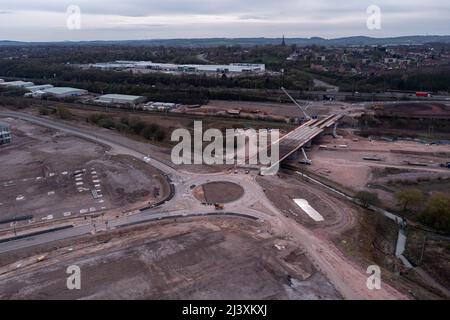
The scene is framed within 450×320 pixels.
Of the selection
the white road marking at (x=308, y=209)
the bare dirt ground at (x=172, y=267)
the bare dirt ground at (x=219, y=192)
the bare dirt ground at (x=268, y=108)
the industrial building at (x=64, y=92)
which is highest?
the industrial building at (x=64, y=92)

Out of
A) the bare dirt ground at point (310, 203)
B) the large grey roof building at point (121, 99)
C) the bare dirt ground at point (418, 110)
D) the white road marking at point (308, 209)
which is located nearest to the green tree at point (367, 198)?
the bare dirt ground at point (310, 203)

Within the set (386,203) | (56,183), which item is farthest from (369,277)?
(56,183)

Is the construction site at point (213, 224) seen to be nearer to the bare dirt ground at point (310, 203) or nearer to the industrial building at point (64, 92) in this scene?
the bare dirt ground at point (310, 203)

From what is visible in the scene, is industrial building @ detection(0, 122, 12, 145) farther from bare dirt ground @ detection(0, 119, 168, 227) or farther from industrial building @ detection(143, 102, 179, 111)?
industrial building @ detection(143, 102, 179, 111)

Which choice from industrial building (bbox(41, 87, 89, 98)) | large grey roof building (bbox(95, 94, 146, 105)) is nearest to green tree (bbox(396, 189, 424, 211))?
large grey roof building (bbox(95, 94, 146, 105))

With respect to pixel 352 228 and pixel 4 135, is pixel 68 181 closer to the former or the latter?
pixel 4 135
